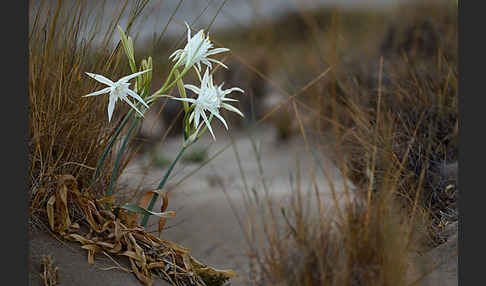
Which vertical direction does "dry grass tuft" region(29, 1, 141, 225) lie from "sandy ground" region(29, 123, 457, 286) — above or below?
above

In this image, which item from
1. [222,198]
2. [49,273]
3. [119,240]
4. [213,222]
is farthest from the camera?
[222,198]

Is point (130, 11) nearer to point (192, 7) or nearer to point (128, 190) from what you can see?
point (192, 7)

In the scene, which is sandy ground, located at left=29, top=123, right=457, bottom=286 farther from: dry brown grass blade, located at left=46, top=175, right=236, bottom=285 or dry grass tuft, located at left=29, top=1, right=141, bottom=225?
dry grass tuft, located at left=29, top=1, right=141, bottom=225

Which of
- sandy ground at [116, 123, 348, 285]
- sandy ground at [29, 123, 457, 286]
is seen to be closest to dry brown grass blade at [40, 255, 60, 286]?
sandy ground at [29, 123, 457, 286]

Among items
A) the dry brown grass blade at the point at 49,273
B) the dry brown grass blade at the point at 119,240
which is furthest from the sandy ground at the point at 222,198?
the dry brown grass blade at the point at 49,273

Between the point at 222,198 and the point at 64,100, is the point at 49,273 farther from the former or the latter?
the point at 222,198

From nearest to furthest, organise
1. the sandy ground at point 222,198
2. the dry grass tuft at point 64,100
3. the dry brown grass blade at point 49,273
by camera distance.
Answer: the dry brown grass blade at point 49,273 < the dry grass tuft at point 64,100 < the sandy ground at point 222,198

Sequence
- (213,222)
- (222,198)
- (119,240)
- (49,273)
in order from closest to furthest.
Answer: (49,273)
(119,240)
(213,222)
(222,198)

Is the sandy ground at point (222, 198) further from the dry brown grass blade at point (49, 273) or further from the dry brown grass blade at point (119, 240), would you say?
the dry brown grass blade at point (49, 273)

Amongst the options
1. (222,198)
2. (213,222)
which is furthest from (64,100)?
(222,198)
